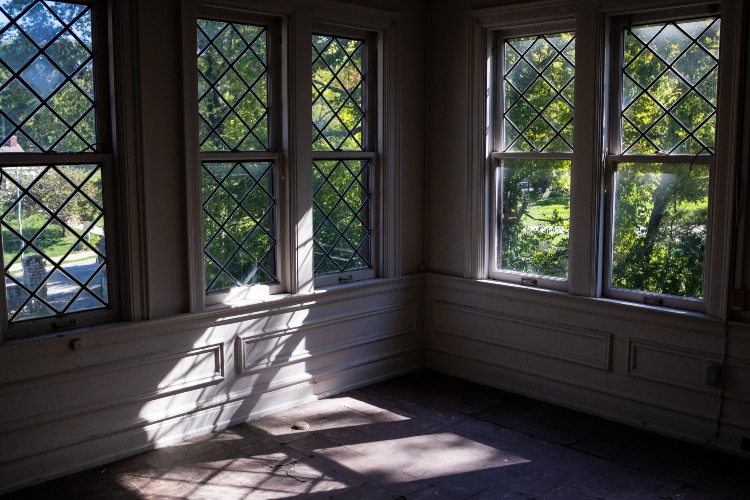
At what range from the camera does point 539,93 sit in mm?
5039

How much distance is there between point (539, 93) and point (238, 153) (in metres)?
2.03

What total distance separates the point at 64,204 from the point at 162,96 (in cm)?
80

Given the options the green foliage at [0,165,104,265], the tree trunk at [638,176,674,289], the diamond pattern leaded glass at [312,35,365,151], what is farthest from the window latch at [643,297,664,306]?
the green foliage at [0,165,104,265]

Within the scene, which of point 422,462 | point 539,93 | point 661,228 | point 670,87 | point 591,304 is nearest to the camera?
point 422,462

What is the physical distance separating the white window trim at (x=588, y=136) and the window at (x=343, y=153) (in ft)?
2.39

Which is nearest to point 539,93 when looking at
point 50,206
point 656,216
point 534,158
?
point 534,158

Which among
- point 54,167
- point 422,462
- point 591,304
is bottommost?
point 422,462

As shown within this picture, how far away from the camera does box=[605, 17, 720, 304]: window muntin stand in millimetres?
4336

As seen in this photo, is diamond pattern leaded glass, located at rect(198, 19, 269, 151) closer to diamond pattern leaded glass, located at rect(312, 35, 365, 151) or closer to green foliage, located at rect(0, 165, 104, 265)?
diamond pattern leaded glass, located at rect(312, 35, 365, 151)

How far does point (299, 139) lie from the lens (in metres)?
4.85

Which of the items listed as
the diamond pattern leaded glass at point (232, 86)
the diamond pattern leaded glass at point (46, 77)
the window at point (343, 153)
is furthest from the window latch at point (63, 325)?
the window at point (343, 153)

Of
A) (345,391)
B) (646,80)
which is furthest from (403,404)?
(646,80)

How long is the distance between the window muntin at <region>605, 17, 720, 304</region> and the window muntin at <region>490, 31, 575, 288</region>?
36 centimetres

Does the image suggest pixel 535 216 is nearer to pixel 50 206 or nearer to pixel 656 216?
pixel 656 216
